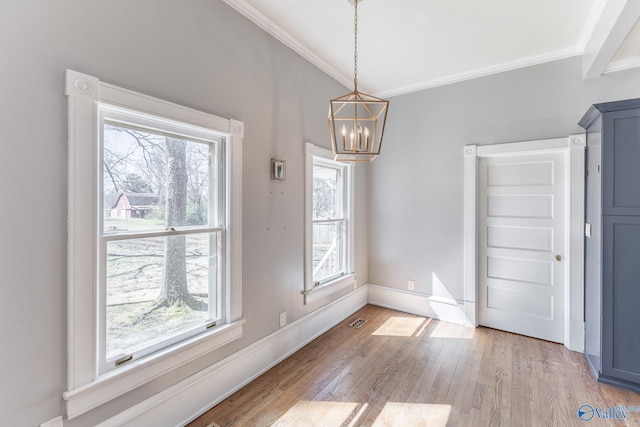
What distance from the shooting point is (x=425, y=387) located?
2359 millimetres

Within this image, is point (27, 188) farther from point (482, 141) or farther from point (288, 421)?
point (482, 141)

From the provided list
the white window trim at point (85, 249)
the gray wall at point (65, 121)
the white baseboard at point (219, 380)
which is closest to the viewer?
the gray wall at point (65, 121)

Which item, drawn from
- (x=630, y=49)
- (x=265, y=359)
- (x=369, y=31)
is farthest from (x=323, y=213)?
(x=630, y=49)

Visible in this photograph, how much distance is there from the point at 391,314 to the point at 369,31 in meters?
3.28

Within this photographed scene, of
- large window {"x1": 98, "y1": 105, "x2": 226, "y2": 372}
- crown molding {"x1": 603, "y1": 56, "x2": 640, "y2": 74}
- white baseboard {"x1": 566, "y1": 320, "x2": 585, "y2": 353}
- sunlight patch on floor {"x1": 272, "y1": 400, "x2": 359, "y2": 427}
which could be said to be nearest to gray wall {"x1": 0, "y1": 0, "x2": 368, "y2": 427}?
large window {"x1": 98, "y1": 105, "x2": 226, "y2": 372}

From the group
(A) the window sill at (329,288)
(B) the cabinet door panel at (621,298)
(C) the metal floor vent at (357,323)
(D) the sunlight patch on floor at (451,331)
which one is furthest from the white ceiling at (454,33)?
(C) the metal floor vent at (357,323)

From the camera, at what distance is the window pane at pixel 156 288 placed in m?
1.68

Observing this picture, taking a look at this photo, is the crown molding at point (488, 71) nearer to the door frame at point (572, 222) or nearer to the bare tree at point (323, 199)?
the door frame at point (572, 222)

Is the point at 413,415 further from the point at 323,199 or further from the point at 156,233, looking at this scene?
the point at 323,199

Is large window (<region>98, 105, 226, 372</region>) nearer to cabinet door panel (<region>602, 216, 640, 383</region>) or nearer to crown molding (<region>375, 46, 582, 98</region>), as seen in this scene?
crown molding (<region>375, 46, 582, 98</region>)

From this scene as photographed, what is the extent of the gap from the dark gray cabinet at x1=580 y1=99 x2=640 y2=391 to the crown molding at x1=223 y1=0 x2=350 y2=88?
243 centimetres

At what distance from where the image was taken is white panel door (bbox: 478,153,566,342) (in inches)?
121

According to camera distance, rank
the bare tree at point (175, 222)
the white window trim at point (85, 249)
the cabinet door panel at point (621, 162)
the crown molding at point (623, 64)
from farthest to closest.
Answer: the crown molding at point (623, 64)
the cabinet door panel at point (621, 162)
the bare tree at point (175, 222)
the white window trim at point (85, 249)

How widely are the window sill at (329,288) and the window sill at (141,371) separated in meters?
0.95
